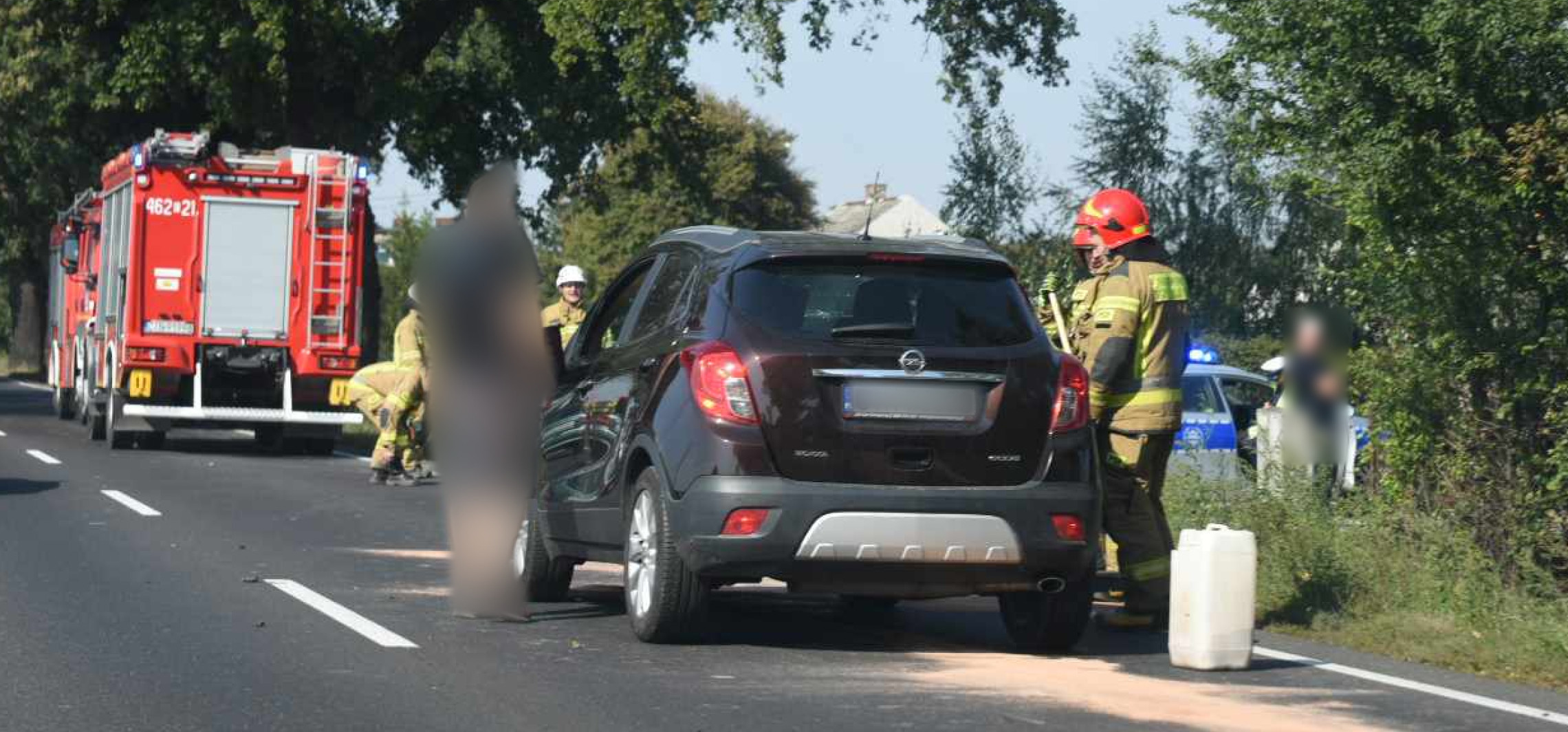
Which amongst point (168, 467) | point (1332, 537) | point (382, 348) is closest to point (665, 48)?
point (168, 467)

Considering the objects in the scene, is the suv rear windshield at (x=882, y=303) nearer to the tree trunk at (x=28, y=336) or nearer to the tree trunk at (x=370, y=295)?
the tree trunk at (x=370, y=295)

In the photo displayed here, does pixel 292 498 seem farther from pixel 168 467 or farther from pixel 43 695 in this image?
pixel 43 695

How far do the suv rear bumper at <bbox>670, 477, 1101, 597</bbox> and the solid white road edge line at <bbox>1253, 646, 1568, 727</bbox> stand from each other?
114 centimetres

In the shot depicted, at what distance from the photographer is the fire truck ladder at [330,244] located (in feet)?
78.1

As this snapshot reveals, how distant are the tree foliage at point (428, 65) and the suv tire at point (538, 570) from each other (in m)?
16.1

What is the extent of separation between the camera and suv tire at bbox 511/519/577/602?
1054 cm

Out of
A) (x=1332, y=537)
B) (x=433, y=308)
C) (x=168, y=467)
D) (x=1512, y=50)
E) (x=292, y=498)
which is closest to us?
(x=433, y=308)

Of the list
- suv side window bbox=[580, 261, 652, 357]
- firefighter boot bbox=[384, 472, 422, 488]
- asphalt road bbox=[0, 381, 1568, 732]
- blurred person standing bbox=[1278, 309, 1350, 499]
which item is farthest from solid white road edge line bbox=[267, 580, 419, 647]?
firefighter boot bbox=[384, 472, 422, 488]

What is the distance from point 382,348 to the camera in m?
51.9

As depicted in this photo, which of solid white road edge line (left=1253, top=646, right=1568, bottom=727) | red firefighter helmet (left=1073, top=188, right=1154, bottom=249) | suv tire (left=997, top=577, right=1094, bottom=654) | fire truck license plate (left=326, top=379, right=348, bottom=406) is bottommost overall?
solid white road edge line (left=1253, top=646, right=1568, bottom=727)

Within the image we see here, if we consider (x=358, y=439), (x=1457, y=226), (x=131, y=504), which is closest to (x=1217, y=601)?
(x=1457, y=226)

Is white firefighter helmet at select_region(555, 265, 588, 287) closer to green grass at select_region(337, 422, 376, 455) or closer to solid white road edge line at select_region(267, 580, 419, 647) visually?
solid white road edge line at select_region(267, 580, 419, 647)

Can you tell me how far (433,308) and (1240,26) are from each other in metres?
8.23

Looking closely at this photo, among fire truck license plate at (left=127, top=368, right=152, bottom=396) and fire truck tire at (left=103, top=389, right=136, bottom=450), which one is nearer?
fire truck license plate at (left=127, top=368, right=152, bottom=396)
